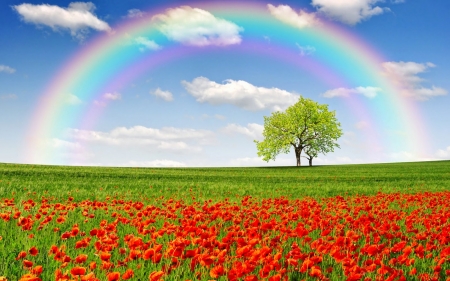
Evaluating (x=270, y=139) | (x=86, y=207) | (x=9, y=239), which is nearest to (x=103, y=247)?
(x=9, y=239)

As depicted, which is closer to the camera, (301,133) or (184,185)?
(184,185)

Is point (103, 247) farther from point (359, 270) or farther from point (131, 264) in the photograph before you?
point (359, 270)

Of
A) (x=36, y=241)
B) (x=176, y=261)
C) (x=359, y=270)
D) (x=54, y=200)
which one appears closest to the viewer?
(x=359, y=270)

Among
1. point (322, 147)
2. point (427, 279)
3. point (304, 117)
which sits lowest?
point (427, 279)

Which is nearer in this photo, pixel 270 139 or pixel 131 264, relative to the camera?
pixel 131 264

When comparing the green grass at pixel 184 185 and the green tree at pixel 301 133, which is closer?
the green grass at pixel 184 185

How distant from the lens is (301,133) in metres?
66.1

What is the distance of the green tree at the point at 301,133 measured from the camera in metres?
65.8

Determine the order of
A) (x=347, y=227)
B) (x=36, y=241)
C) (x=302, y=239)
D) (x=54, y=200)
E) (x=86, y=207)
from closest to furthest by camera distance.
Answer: (x=36, y=241), (x=302, y=239), (x=347, y=227), (x=86, y=207), (x=54, y=200)

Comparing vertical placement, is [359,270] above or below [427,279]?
above

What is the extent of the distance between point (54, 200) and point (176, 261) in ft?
32.8

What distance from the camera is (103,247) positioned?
513cm

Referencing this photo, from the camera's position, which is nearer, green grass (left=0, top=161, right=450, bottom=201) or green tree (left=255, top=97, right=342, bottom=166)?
green grass (left=0, top=161, right=450, bottom=201)

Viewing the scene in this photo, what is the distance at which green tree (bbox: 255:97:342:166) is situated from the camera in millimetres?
65812
